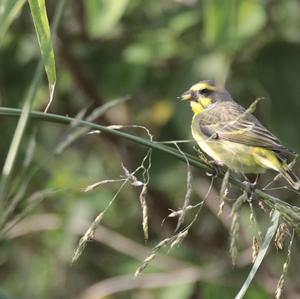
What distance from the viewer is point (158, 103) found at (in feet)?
12.2

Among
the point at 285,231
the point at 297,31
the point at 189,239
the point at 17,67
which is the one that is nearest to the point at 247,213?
the point at 189,239

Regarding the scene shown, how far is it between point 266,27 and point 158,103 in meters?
0.61

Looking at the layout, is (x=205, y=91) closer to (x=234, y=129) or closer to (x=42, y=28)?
(x=234, y=129)

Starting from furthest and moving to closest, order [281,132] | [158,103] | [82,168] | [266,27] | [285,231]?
1. [82,168]
2. [158,103]
3. [266,27]
4. [281,132]
5. [285,231]

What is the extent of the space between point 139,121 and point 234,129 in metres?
1.44

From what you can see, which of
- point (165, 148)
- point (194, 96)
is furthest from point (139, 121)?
point (165, 148)

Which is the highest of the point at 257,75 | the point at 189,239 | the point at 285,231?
the point at 285,231

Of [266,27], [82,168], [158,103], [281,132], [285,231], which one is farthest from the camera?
[82,168]

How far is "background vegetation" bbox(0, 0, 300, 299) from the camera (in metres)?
3.15

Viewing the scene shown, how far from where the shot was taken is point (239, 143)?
2.49 meters

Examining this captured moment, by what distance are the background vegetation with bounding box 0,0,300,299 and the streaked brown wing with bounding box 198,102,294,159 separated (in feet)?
0.79

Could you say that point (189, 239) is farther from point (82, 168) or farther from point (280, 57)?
point (280, 57)

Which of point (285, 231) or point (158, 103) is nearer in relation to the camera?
point (285, 231)

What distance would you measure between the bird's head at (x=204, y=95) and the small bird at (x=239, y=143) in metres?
0.05
